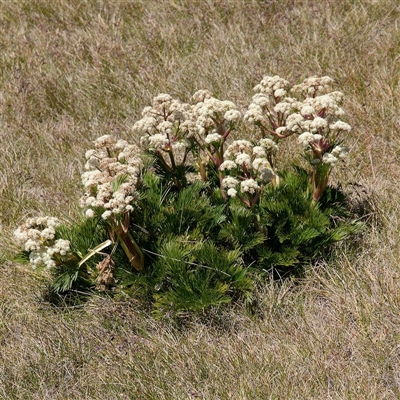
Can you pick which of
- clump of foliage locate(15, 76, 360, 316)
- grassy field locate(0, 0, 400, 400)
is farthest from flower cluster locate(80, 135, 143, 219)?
grassy field locate(0, 0, 400, 400)

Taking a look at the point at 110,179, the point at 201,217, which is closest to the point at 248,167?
the point at 201,217

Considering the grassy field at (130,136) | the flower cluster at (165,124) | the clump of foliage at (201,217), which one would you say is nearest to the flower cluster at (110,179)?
the clump of foliage at (201,217)

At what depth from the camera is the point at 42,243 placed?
312cm

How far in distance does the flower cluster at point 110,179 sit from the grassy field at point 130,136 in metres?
0.61

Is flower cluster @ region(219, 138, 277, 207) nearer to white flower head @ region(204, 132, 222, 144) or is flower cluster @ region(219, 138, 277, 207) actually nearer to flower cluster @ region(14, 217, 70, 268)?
white flower head @ region(204, 132, 222, 144)

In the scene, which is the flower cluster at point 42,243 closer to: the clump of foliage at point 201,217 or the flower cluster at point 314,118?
the clump of foliage at point 201,217

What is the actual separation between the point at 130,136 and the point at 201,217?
182 centimetres

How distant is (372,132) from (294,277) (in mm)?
1662

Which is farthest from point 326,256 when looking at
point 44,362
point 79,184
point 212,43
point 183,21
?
point 183,21

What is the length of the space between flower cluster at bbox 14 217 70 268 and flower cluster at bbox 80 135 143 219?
211 mm

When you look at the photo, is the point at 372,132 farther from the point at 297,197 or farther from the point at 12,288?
the point at 12,288

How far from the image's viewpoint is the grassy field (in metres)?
2.82

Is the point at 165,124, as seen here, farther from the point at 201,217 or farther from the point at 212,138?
the point at 201,217

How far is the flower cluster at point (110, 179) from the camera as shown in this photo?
2906 mm
